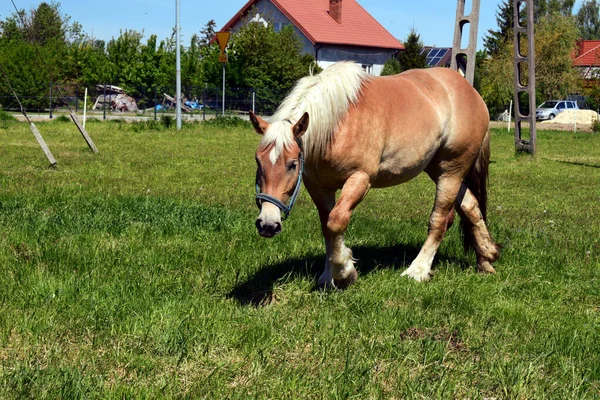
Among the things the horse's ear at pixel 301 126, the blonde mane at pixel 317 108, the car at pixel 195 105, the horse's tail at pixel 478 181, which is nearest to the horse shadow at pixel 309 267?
the horse's tail at pixel 478 181

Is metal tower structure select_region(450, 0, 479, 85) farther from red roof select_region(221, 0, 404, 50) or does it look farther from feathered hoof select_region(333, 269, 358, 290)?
red roof select_region(221, 0, 404, 50)

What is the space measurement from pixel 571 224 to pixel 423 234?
7.89ft

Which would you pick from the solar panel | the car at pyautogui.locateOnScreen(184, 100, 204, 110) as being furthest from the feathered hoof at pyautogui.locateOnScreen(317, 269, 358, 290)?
the solar panel

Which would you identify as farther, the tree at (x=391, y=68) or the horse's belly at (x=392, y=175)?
the tree at (x=391, y=68)

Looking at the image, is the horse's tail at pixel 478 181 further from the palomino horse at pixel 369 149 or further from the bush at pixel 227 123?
the bush at pixel 227 123

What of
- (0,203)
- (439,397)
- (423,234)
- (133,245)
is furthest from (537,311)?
(0,203)

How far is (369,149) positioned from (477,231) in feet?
6.07

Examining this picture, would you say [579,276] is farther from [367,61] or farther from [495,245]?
[367,61]

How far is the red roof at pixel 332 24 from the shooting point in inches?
2488

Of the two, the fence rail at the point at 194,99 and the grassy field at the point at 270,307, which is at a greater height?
the grassy field at the point at 270,307

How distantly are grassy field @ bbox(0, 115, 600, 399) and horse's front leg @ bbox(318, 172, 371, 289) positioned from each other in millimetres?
172

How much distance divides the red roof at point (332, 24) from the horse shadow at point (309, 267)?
55.2 metres

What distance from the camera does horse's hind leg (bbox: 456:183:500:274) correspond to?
702 centimetres

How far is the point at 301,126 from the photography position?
203 inches
